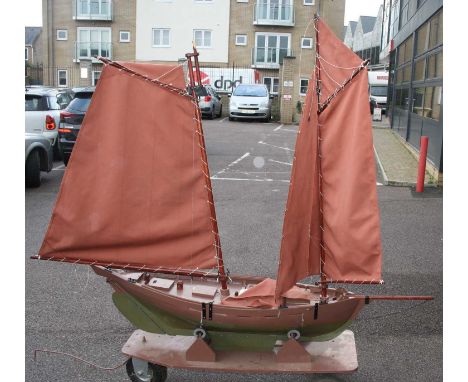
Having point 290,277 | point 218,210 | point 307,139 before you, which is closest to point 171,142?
point 307,139

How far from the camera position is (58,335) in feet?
16.4

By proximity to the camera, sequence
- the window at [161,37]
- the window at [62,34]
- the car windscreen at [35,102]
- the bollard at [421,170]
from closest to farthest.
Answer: the bollard at [421,170] < the car windscreen at [35,102] < the window at [161,37] < the window at [62,34]

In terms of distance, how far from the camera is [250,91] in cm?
2802

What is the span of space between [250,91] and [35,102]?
16208 mm

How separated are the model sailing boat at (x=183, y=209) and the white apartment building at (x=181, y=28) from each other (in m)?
33.8

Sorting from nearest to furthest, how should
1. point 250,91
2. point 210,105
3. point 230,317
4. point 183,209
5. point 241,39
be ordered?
point 230,317 → point 183,209 → point 210,105 → point 250,91 → point 241,39

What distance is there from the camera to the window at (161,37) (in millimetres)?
37562

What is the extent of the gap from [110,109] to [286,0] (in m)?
36.1

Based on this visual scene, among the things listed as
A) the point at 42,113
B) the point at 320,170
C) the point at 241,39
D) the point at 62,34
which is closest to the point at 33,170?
Answer: the point at 42,113

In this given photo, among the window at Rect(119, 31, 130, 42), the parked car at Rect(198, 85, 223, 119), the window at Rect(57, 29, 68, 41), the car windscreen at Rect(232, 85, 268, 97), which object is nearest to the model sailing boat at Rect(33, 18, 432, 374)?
the parked car at Rect(198, 85, 223, 119)

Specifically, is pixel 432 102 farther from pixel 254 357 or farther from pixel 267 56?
pixel 267 56

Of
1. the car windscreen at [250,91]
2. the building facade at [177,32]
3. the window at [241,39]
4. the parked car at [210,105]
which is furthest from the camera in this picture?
the window at [241,39]

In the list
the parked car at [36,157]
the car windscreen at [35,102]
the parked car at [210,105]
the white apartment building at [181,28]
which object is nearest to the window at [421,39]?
the car windscreen at [35,102]

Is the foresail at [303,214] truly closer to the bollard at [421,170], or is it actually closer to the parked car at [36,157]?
the bollard at [421,170]
